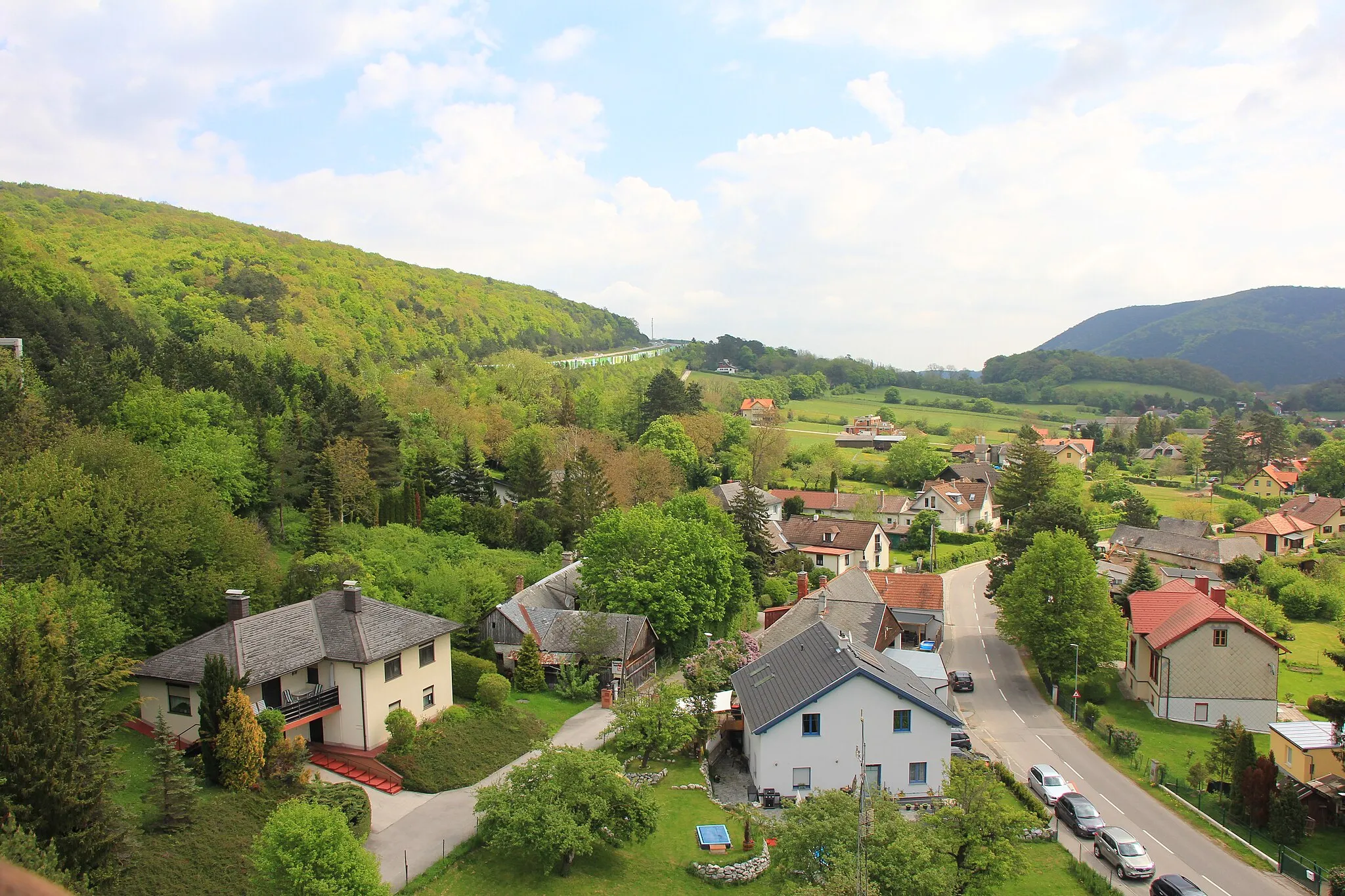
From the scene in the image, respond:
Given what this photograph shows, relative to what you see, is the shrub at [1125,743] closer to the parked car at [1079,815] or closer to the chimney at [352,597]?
the parked car at [1079,815]

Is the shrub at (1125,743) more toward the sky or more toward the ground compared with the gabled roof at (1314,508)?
more toward the ground

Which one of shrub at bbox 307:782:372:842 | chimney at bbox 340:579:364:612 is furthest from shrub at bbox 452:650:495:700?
shrub at bbox 307:782:372:842

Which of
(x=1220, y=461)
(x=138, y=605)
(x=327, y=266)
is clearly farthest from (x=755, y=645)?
(x=1220, y=461)

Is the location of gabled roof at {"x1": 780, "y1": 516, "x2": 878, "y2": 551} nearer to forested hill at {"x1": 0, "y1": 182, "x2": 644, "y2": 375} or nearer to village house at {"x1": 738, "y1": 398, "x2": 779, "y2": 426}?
village house at {"x1": 738, "y1": 398, "x2": 779, "y2": 426}

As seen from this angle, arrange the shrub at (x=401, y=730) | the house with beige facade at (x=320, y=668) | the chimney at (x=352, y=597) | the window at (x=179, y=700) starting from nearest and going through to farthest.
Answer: the window at (x=179, y=700), the house with beige facade at (x=320, y=668), the shrub at (x=401, y=730), the chimney at (x=352, y=597)

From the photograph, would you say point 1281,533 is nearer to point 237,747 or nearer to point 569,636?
point 569,636

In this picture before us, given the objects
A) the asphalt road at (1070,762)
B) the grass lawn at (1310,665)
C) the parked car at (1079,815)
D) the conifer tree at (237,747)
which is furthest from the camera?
the grass lawn at (1310,665)

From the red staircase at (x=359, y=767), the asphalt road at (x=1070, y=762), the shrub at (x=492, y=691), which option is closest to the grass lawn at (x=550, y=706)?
the shrub at (x=492, y=691)
